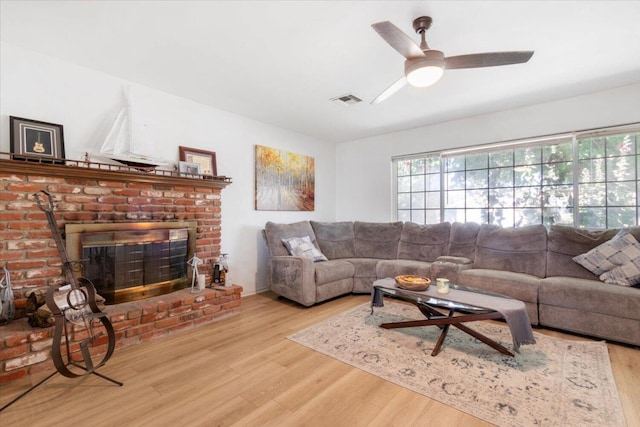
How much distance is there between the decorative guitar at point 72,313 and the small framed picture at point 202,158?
51.9 inches

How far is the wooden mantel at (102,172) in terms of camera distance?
2.15 metres

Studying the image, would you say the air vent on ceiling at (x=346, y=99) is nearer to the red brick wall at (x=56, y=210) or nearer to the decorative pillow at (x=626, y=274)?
the red brick wall at (x=56, y=210)

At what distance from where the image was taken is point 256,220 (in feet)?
13.5

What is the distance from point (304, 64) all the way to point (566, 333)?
340 cm

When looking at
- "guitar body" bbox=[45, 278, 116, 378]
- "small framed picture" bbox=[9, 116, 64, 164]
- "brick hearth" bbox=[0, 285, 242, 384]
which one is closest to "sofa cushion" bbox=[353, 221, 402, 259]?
"brick hearth" bbox=[0, 285, 242, 384]

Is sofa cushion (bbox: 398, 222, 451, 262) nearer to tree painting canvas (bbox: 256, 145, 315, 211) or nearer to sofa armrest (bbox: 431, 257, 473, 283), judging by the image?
sofa armrest (bbox: 431, 257, 473, 283)

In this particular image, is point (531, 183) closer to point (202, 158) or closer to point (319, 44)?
point (319, 44)

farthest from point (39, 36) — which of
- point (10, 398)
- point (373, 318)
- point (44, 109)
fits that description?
point (373, 318)

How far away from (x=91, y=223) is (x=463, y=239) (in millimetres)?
4062

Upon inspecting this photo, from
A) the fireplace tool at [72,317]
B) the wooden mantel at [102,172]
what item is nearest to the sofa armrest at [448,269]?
the wooden mantel at [102,172]

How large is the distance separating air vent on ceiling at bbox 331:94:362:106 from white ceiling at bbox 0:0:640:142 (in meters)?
0.10

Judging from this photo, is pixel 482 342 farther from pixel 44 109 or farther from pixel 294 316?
pixel 44 109

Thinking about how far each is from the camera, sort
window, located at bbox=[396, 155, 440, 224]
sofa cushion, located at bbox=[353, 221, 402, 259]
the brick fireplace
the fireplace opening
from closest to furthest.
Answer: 1. the brick fireplace
2. the fireplace opening
3. sofa cushion, located at bbox=[353, 221, 402, 259]
4. window, located at bbox=[396, 155, 440, 224]

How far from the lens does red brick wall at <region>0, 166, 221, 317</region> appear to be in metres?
2.14
